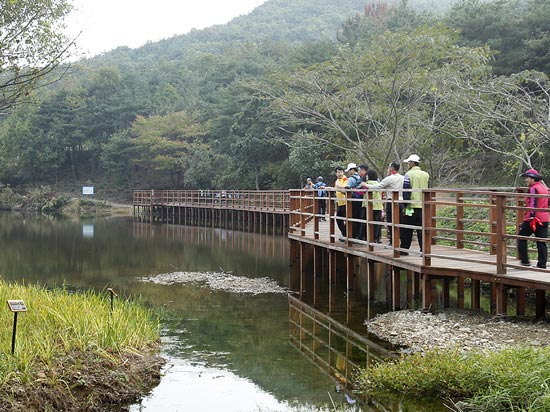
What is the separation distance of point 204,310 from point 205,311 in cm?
10

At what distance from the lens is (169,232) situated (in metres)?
32.5

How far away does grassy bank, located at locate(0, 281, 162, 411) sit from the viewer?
6.44m

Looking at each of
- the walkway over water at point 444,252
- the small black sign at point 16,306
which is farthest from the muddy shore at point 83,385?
the walkway over water at point 444,252

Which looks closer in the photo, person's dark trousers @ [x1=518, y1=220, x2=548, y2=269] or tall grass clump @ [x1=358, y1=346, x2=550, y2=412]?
tall grass clump @ [x1=358, y1=346, x2=550, y2=412]

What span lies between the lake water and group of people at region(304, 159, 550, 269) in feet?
7.68

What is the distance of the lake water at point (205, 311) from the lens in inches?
294

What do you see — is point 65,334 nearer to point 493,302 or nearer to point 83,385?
point 83,385

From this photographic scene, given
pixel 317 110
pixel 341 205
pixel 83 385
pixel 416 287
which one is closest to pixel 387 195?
pixel 341 205

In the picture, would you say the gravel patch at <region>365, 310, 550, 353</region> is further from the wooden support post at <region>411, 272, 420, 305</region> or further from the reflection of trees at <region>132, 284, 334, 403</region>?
the reflection of trees at <region>132, 284, 334, 403</region>

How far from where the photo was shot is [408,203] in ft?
36.0

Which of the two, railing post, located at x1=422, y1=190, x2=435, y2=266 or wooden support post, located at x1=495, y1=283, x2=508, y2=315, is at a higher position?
railing post, located at x1=422, y1=190, x2=435, y2=266

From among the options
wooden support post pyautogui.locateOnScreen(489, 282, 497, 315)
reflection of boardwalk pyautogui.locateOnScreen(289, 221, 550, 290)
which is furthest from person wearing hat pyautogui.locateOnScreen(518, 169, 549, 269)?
wooden support post pyautogui.locateOnScreen(489, 282, 497, 315)

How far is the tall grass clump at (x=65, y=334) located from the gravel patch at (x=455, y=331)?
11.5ft

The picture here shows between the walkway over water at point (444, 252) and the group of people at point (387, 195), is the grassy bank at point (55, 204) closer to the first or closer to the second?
the walkway over water at point (444, 252)
